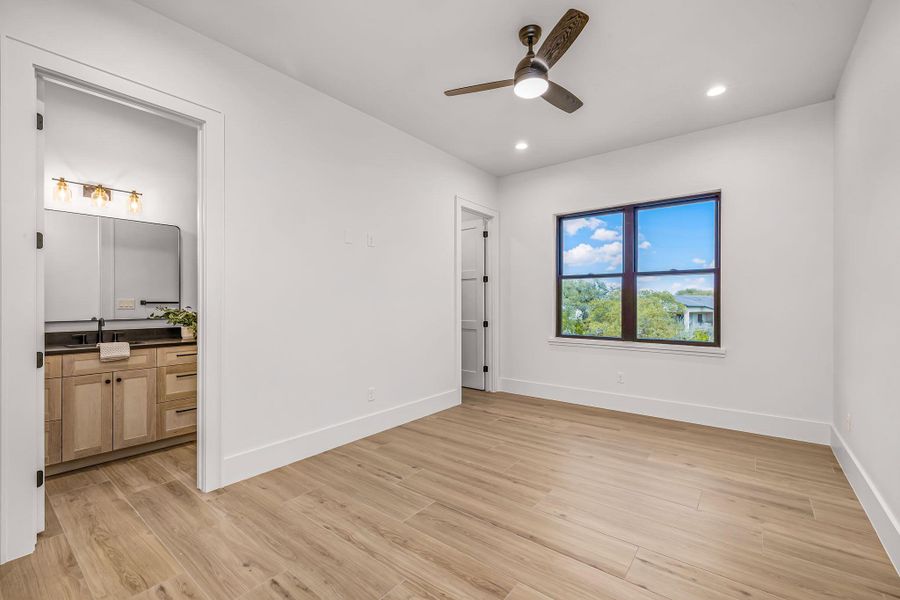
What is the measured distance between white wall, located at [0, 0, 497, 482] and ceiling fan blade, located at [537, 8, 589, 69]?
6.06 ft

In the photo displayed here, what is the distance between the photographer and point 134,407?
122 inches

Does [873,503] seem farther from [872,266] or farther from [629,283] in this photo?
[629,283]

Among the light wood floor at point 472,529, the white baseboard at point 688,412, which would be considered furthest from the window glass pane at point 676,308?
the light wood floor at point 472,529

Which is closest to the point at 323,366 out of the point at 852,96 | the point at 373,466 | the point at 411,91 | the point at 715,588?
the point at 373,466

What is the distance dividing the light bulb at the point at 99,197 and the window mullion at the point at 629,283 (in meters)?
5.05

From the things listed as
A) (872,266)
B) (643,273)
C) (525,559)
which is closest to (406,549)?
(525,559)

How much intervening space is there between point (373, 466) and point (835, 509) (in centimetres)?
290

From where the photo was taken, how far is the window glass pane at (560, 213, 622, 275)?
4.65 m

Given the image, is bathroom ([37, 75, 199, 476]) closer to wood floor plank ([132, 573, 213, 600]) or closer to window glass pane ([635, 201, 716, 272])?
wood floor plank ([132, 573, 213, 600])

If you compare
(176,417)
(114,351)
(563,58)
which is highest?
(563,58)

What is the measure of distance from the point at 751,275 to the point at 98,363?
548cm

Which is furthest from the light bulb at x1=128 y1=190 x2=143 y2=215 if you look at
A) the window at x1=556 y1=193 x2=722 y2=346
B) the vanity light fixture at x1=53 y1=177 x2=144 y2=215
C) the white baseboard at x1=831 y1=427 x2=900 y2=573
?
the white baseboard at x1=831 y1=427 x2=900 y2=573

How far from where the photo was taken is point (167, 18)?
241 cm

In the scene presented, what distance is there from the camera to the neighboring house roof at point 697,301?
4.02 m
